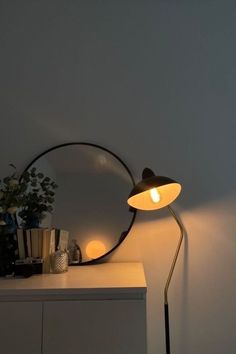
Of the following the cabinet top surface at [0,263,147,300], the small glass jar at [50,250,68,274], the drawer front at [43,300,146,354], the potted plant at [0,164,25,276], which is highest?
the potted plant at [0,164,25,276]

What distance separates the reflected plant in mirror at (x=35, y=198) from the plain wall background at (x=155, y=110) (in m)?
0.16

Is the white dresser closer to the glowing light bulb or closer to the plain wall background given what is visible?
the glowing light bulb

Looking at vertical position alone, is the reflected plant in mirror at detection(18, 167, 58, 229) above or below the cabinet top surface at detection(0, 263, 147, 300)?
above

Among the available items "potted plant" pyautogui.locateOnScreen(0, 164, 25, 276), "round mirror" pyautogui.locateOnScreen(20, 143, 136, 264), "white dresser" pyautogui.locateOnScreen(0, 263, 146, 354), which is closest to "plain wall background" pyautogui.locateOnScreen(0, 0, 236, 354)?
"round mirror" pyautogui.locateOnScreen(20, 143, 136, 264)

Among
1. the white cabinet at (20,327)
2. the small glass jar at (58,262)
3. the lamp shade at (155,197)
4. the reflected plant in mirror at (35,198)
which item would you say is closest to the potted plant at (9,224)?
the reflected plant in mirror at (35,198)

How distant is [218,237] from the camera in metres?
1.55

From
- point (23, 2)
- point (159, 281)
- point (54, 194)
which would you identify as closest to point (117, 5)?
point (23, 2)

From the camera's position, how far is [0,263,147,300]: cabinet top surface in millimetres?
1019

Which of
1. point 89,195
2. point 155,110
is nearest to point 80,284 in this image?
point 89,195

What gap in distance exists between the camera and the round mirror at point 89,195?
154cm

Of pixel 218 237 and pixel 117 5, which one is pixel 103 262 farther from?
pixel 117 5

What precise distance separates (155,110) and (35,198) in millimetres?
812

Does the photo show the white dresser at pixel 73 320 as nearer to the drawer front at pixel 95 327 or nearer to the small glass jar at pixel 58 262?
the drawer front at pixel 95 327

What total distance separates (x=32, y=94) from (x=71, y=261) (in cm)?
97
